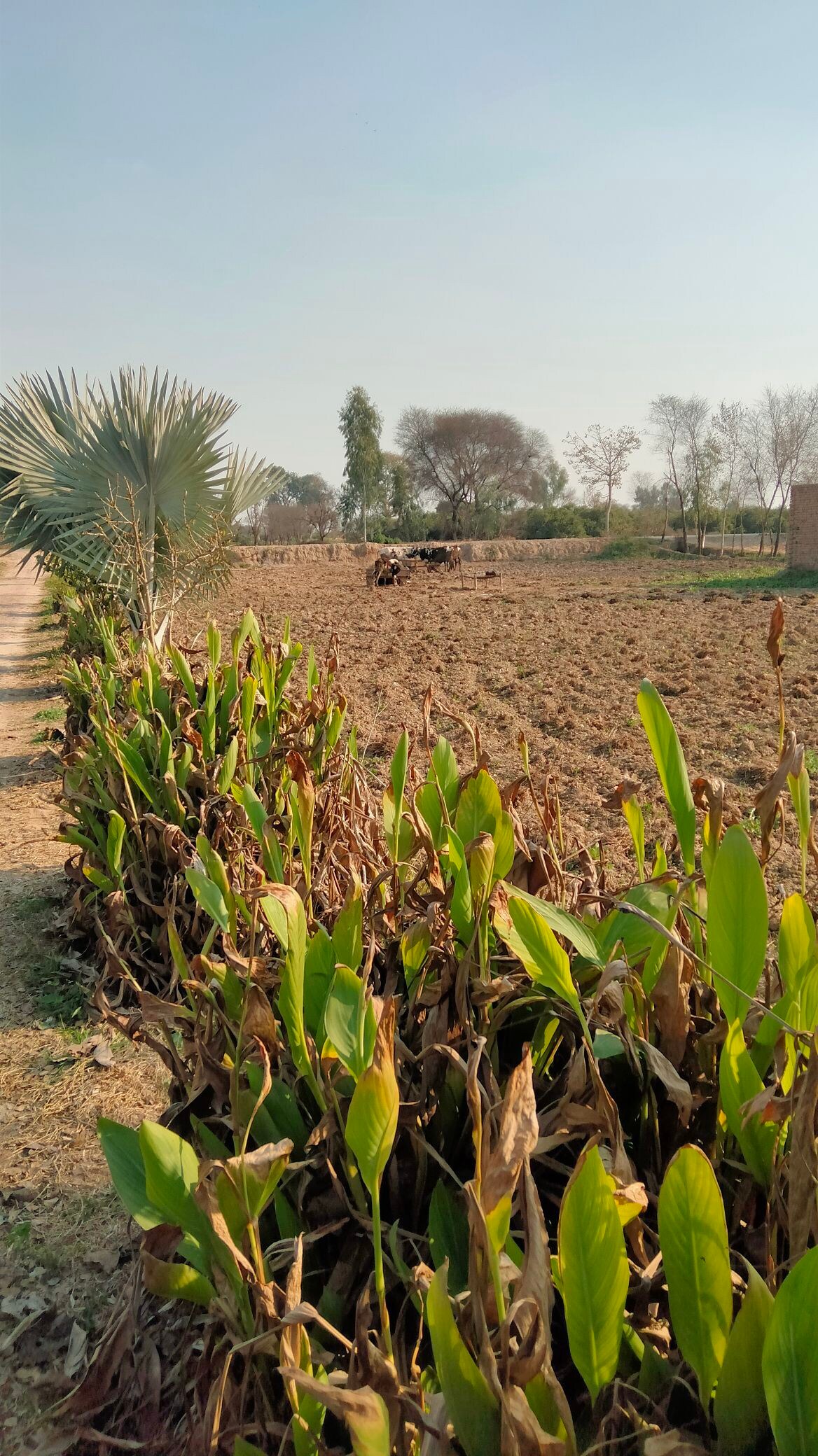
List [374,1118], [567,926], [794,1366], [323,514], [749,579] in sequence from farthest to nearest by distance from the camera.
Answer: [323,514]
[749,579]
[567,926]
[374,1118]
[794,1366]

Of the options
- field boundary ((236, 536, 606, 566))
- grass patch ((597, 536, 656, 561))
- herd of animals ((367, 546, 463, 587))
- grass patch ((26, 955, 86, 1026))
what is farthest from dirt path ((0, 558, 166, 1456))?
field boundary ((236, 536, 606, 566))

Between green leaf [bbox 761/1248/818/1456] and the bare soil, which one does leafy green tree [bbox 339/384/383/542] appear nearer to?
the bare soil

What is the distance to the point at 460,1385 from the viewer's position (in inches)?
26.8

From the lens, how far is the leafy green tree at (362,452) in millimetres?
49988

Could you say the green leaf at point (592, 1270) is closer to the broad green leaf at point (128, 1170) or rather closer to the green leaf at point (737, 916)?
the green leaf at point (737, 916)

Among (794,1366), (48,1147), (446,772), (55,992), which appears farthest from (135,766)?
(794,1366)

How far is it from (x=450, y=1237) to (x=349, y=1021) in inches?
9.4

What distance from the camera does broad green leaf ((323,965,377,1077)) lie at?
35.7 inches

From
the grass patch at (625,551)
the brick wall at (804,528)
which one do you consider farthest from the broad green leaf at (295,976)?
the grass patch at (625,551)

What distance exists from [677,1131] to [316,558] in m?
37.4

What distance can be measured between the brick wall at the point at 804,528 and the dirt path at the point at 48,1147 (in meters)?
19.8

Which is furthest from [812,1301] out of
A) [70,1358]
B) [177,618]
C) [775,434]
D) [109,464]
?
[775,434]

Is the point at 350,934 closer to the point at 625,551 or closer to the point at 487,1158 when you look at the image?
the point at 487,1158

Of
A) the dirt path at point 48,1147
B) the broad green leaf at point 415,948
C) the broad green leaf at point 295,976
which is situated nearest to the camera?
the broad green leaf at point 295,976
